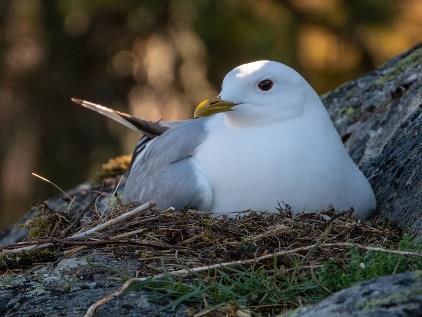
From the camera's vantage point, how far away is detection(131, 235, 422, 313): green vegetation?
13.6ft

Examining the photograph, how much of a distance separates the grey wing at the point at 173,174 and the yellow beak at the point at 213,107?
30 centimetres

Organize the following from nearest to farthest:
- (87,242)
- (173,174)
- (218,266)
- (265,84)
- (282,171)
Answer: (218,266) < (87,242) < (282,171) < (265,84) < (173,174)

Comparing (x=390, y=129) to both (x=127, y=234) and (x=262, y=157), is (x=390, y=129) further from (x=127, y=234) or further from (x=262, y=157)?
(x=127, y=234)

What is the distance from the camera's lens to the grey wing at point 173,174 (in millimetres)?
5621

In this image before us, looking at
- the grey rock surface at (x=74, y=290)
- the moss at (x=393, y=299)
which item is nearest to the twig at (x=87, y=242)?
the grey rock surface at (x=74, y=290)

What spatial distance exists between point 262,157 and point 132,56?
18.3 feet

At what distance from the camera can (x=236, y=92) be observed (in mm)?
5625

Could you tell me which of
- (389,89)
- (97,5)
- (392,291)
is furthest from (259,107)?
(97,5)

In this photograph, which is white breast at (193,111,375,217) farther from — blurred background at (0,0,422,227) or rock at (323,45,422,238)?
blurred background at (0,0,422,227)

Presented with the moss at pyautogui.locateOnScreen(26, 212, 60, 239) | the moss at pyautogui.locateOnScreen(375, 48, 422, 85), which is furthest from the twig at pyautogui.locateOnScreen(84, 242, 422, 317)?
the moss at pyautogui.locateOnScreen(375, 48, 422, 85)

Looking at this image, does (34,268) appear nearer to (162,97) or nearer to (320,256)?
(320,256)

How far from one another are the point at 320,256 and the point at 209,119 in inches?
60.7

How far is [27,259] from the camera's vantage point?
485 cm

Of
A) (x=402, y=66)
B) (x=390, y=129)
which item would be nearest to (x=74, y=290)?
(x=390, y=129)
